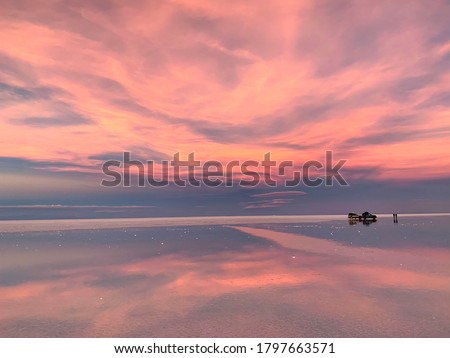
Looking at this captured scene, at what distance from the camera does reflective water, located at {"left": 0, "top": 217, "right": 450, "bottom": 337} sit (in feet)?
38.4

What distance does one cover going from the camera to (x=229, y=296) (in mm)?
15461

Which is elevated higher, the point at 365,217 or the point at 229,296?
the point at 365,217

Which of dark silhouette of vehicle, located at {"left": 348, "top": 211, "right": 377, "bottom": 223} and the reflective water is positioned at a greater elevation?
dark silhouette of vehicle, located at {"left": 348, "top": 211, "right": 377, "bottom": 223}

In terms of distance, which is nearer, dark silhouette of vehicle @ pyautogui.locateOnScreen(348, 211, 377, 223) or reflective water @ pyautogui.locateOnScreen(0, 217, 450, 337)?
reflective water @ pyautogui.locateOnScreen(0, 217, 450, 337)

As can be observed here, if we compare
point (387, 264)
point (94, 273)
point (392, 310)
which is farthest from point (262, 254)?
point (392, 310)

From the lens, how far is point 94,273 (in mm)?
21219

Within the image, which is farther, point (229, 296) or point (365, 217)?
point (365, 217)

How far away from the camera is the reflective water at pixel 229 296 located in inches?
460

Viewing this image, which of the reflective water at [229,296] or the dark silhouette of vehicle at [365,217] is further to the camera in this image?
the dark silhouette of vehicle at [365,217]

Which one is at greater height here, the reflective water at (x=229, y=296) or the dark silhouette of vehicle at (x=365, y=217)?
the dark silhouette of vehicle at (x=365, y=217)
